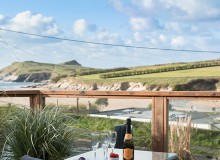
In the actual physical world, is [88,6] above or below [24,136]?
above

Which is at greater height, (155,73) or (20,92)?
(155,73)

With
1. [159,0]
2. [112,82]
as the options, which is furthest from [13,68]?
[159,0]

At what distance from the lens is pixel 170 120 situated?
15.3ft

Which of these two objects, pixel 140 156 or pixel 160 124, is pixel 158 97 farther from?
pixel 140 156

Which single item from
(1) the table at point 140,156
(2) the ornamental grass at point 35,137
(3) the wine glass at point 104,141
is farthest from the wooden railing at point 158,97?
(3) the wine glass at point 104,141

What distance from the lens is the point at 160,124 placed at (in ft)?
15.3

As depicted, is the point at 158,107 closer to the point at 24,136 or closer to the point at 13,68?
the point at 24,136

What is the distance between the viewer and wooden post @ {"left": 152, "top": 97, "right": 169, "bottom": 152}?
15.2 ft

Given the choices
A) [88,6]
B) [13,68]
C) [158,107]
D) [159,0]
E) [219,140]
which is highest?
[159,0]

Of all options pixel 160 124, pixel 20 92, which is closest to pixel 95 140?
pixel 160 124

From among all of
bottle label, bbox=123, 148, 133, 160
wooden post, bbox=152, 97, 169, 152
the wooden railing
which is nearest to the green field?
the wooden railing

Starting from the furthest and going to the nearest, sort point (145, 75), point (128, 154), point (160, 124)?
point (145, 75) < point (160, 124) < point (128, 154)

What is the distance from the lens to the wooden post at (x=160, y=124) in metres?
4.63

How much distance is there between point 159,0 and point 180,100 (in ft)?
64.7
